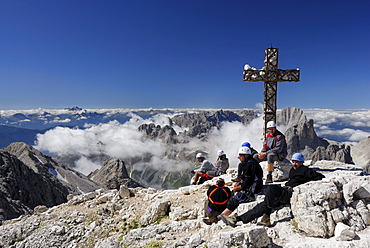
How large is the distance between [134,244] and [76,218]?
22.8 feet

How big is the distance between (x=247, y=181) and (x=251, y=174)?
1.36 ft

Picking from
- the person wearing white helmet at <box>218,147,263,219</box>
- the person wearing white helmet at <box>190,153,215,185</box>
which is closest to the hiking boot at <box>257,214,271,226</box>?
the person wearing white helmet at <box>218,147,263,219</box>

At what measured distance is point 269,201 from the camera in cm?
916

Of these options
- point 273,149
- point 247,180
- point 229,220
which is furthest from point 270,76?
point 229,220

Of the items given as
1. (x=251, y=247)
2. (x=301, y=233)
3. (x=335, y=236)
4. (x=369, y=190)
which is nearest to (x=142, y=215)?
(x=251, y=247)

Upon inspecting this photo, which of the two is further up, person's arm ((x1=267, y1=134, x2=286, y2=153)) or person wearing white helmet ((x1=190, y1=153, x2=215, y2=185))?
person's arm ((x1=267, y1=134, x2=286, y2=153))

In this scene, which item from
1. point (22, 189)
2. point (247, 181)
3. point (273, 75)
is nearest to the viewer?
point (247, 181)

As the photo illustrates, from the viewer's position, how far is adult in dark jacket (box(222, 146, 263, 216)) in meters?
10.3

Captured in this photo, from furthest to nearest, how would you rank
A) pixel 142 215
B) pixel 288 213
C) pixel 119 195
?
pixel 119 195 → pixel 142 215 → pixel 288 213

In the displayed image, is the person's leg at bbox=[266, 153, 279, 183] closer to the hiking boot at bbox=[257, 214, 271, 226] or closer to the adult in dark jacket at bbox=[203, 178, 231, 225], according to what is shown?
the adult in dark jacket at bbox=[203, 178, 231, 225]

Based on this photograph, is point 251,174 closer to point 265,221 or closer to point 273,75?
point 265,221

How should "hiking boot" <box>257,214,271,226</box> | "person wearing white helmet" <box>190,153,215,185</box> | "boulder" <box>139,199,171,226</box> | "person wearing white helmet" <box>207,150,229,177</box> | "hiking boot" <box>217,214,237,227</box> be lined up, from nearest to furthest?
"hiking boot" <box>257,214,271,226</box>
"hiking boot" <box>217,214,237,227</box>
"boulder" <box>139,199,171,226</box>
"person wearing white helmet" <box>190,153,215,185</box>
"person wearing white helmet" <box>207,150,229,177</box>

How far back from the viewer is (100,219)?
14547 millimetres

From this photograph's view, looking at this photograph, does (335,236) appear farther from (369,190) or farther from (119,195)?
(119,195)
